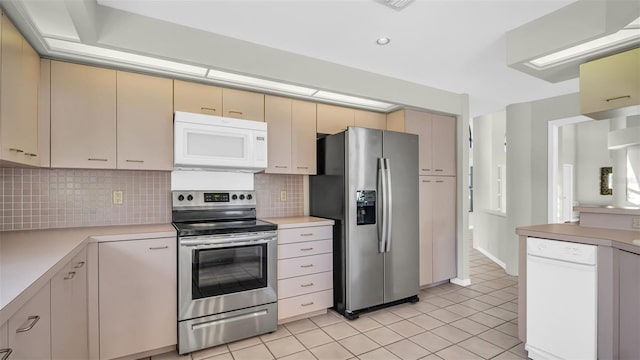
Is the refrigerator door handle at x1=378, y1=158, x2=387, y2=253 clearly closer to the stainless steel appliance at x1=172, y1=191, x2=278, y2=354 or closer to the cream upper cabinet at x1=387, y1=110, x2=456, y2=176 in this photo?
the cream upper cabinet at x1=387, y1=110, x2=456, y2=176

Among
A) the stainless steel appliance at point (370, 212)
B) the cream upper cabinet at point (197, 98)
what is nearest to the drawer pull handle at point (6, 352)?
the cream upper cabinet at point (197, 98)

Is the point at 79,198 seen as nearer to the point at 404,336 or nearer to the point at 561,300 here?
the point at 404,336

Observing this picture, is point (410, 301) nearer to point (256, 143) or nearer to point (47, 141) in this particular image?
point (256, 143)

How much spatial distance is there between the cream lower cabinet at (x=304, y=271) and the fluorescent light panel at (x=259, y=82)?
1364 mm

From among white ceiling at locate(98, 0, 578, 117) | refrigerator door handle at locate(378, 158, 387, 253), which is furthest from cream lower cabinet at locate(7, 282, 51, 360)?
refrigerator door handle at locate(378, 158, 387, 253)

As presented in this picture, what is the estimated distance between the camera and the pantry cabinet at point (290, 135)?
304 centimetres

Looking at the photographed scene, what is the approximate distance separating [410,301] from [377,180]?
1.44 m

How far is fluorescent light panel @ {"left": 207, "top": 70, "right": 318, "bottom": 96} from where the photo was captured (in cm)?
262

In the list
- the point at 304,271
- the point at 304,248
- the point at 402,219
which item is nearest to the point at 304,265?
Result: the point at 304,271

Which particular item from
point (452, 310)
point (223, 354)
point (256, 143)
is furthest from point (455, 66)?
point (223, 354)

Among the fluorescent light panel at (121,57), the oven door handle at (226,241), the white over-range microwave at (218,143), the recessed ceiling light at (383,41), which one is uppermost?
the recessed ceiling light at (383,41)

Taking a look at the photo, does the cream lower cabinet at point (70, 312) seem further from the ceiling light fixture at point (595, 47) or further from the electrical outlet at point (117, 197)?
the ceiling light fixture at point (595, 47)

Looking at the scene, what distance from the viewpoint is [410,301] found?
335 centimetres

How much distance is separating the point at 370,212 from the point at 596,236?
170 centimetres
